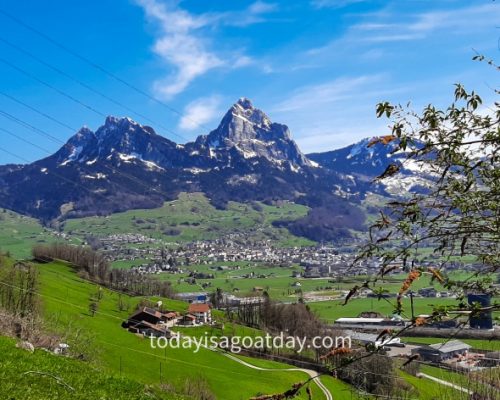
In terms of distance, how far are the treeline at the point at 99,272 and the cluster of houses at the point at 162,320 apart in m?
27.5

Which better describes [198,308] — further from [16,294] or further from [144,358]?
[16,294]

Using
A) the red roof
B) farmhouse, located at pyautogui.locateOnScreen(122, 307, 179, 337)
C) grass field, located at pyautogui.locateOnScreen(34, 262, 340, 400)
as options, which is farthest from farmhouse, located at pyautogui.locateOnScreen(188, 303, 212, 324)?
grass field, located at pyautogui.locateOnScreen(34, 262, 340, 400)

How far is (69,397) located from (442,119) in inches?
451

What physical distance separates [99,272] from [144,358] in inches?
2952

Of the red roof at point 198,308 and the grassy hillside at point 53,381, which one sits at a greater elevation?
the grassy hillside at point 53,381

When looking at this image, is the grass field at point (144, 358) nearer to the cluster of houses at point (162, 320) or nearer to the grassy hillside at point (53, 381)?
the cluster of houses at point (162, 320)

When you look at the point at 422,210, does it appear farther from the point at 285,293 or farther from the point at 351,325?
the point at 285,293

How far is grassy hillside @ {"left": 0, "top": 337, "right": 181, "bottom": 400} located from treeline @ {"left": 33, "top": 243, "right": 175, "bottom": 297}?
119 m

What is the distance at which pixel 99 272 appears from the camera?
138625 millimetres

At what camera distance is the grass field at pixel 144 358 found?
60353mm

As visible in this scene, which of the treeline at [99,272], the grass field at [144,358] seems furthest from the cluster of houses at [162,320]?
the treeline at [99,272]

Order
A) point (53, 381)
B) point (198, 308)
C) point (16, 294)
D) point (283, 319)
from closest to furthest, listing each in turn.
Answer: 1. point (53, 381)
2. point (16, 294)
3. point (283, 319)
4. point (198, 308)

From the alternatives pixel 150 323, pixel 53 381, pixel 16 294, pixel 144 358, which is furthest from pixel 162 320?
pixel 53 381

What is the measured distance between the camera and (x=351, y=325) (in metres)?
129
